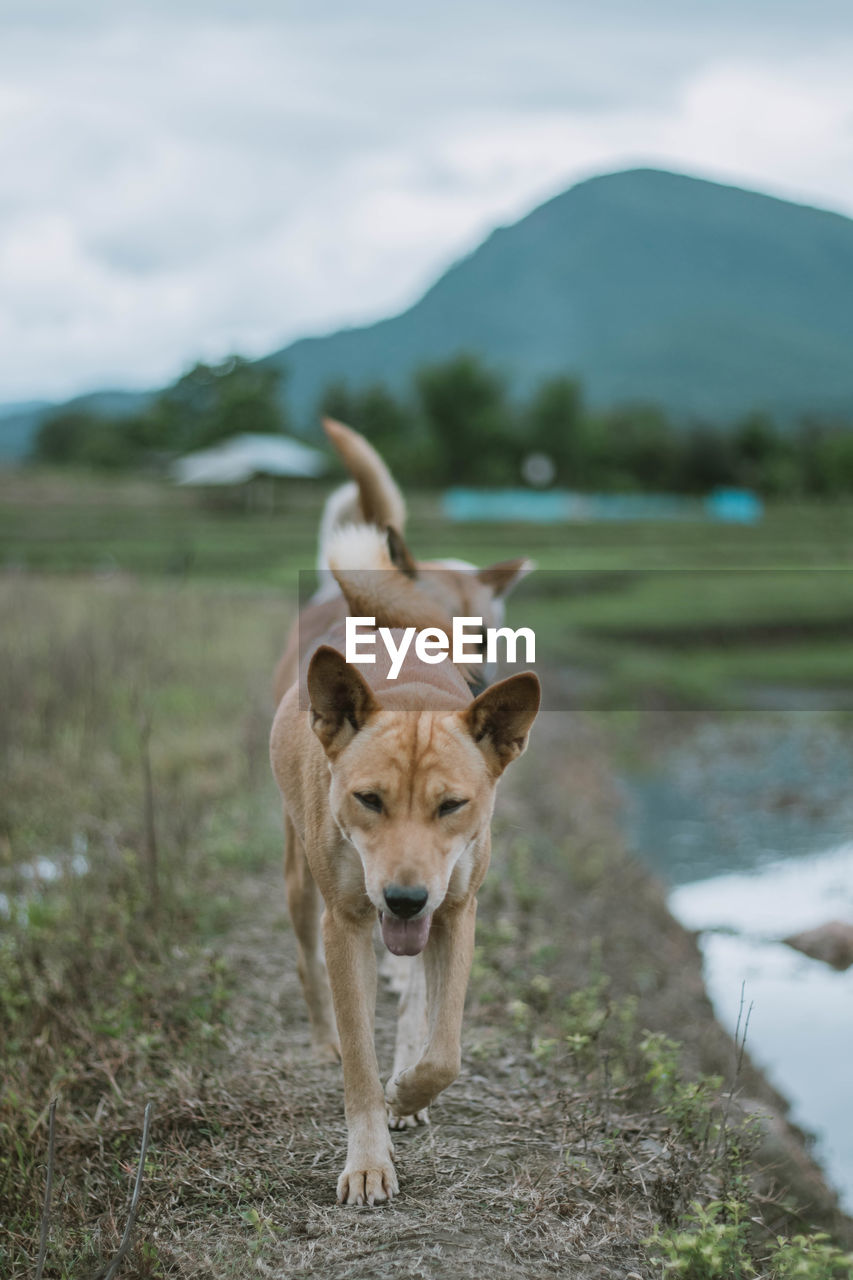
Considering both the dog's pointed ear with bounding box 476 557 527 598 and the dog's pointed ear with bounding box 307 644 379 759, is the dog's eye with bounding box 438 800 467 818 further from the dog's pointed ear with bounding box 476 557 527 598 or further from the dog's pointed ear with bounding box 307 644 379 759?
the dog's pointed ear with bounding box 476 557 527 598

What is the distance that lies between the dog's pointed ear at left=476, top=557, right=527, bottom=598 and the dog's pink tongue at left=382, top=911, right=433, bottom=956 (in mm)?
3721

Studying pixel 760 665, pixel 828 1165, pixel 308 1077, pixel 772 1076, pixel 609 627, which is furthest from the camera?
pixel 609 627

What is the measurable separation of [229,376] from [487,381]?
67.8 ft

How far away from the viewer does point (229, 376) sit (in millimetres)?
85062

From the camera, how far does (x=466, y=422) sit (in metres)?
75.0

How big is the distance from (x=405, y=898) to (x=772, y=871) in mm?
7742

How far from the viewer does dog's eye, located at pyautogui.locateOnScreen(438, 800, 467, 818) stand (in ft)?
10.2

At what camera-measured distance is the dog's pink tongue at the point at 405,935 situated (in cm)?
298

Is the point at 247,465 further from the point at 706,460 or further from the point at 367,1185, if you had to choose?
the point at 367,1185

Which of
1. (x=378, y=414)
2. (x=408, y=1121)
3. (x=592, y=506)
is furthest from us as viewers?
(x=378, y=414)

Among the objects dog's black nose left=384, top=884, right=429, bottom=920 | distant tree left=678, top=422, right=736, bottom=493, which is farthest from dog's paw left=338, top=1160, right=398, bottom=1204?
distant tree left=678, top=422, right=736, bottom=493

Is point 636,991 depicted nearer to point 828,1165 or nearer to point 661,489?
point 828,1165

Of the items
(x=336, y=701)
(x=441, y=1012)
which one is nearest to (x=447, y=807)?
(x=336, y=701)

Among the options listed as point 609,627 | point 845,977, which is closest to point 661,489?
point 609,627
